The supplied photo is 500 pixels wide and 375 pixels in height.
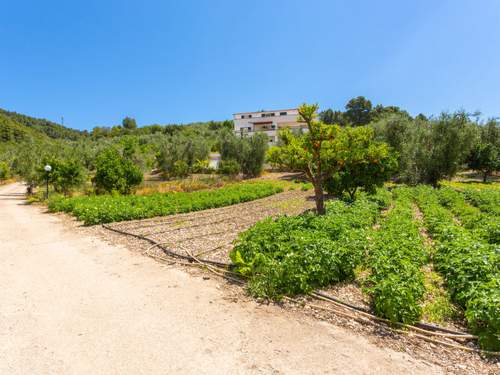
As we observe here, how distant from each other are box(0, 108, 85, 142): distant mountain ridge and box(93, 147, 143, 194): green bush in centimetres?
7568

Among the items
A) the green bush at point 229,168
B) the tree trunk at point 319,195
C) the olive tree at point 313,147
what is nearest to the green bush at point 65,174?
the green bush at point 229,168

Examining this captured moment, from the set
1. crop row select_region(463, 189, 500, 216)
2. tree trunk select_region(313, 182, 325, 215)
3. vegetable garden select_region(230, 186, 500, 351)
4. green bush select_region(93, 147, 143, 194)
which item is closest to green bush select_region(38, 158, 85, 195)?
green bush select_region(93, 147, 143, 194)

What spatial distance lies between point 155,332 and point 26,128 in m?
116

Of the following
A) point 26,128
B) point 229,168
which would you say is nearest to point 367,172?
point 229,168

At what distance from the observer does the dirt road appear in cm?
346

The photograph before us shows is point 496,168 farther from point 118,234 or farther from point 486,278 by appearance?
point 118,234

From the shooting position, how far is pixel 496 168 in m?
30.6

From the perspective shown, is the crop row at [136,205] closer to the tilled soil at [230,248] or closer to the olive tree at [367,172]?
the tilled soil at [230,248]

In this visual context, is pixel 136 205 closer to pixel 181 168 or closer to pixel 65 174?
pixel 65 174

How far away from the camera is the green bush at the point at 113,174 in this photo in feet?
59.8

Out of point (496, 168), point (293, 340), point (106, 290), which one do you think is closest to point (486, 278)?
point (293, 340)

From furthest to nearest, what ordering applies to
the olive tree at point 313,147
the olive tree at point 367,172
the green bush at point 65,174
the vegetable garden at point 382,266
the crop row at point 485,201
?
the green bush at point 65,174
the crop row at point 485,201
the olive tree at point 367,172
the olive tree at point 313,147
the vegetable garden at point 382,266

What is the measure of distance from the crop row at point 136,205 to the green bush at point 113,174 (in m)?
2.73

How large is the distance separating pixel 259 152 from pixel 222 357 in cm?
3223
